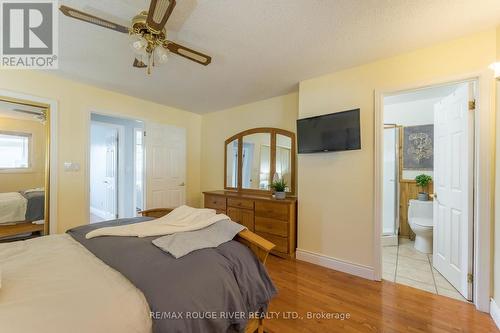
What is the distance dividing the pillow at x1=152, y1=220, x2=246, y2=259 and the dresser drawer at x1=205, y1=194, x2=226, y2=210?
181 cm

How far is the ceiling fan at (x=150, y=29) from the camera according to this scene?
3.84 ft

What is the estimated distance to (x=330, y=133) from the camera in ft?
8.17

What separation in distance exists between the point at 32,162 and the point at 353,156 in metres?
3.73

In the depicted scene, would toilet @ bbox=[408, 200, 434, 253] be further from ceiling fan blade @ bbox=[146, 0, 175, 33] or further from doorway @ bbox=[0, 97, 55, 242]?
doorway @ bbox=[0, 97, 55, 242]

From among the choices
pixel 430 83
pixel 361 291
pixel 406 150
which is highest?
pixel 430 83

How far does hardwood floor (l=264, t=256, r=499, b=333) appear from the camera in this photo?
1593 mm

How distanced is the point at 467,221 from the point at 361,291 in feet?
3.70

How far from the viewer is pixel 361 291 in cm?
206

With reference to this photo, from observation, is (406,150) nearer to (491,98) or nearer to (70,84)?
(491,98)

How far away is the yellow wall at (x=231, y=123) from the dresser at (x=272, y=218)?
1.06 meters

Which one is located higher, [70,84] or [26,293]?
[70,84]

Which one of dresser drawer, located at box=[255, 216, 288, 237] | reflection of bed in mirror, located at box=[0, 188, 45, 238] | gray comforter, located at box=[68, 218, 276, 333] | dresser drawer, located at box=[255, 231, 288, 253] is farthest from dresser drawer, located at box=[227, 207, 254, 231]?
reflection of bed in mirror, located at box=[0, 188, 45, 238]

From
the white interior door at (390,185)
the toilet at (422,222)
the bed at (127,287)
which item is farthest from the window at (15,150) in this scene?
the toilet at (422,222)

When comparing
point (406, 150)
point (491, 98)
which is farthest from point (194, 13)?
point (406, 150)
